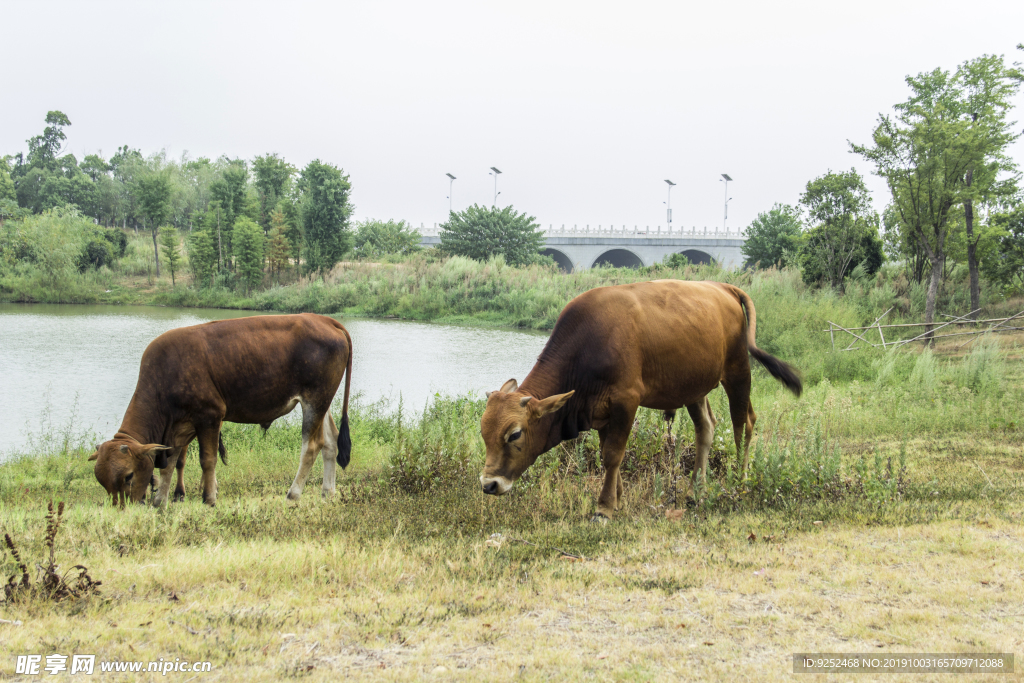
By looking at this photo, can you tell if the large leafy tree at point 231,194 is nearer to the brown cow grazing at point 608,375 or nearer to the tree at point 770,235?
the tree at point 770,235

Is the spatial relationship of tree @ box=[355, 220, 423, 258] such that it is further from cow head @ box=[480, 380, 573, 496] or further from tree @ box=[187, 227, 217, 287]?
cow head @ box=[480, 380, 573, 496]

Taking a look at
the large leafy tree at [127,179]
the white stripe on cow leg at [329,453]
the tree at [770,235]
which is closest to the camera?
the white stripe on cow leg at [329,453]

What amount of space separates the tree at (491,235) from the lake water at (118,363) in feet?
56.2

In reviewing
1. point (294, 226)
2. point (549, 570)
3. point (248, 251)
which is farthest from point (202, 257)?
point (549, 570)

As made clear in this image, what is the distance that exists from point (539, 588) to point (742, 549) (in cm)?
157

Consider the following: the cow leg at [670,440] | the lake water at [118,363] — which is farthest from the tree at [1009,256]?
the cow leg at [670,440]

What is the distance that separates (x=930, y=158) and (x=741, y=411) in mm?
16668

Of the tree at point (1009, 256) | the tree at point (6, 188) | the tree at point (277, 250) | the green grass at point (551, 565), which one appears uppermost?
the tree at point (6, 188)

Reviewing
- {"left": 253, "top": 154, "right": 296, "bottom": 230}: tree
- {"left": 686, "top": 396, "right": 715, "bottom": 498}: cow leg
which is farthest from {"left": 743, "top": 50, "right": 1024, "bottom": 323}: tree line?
{"left": 253, "top": 154, "right": 296, "bottom": 230}: tree

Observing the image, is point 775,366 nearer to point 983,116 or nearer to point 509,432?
point 509,432

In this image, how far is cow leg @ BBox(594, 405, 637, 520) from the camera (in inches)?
Answer: 223

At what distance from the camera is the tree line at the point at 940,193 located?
65.0 ft

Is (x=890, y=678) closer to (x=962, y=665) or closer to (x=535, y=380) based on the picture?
(x=962, y=665)

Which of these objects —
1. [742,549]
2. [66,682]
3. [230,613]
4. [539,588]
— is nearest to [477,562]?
[539,588]
